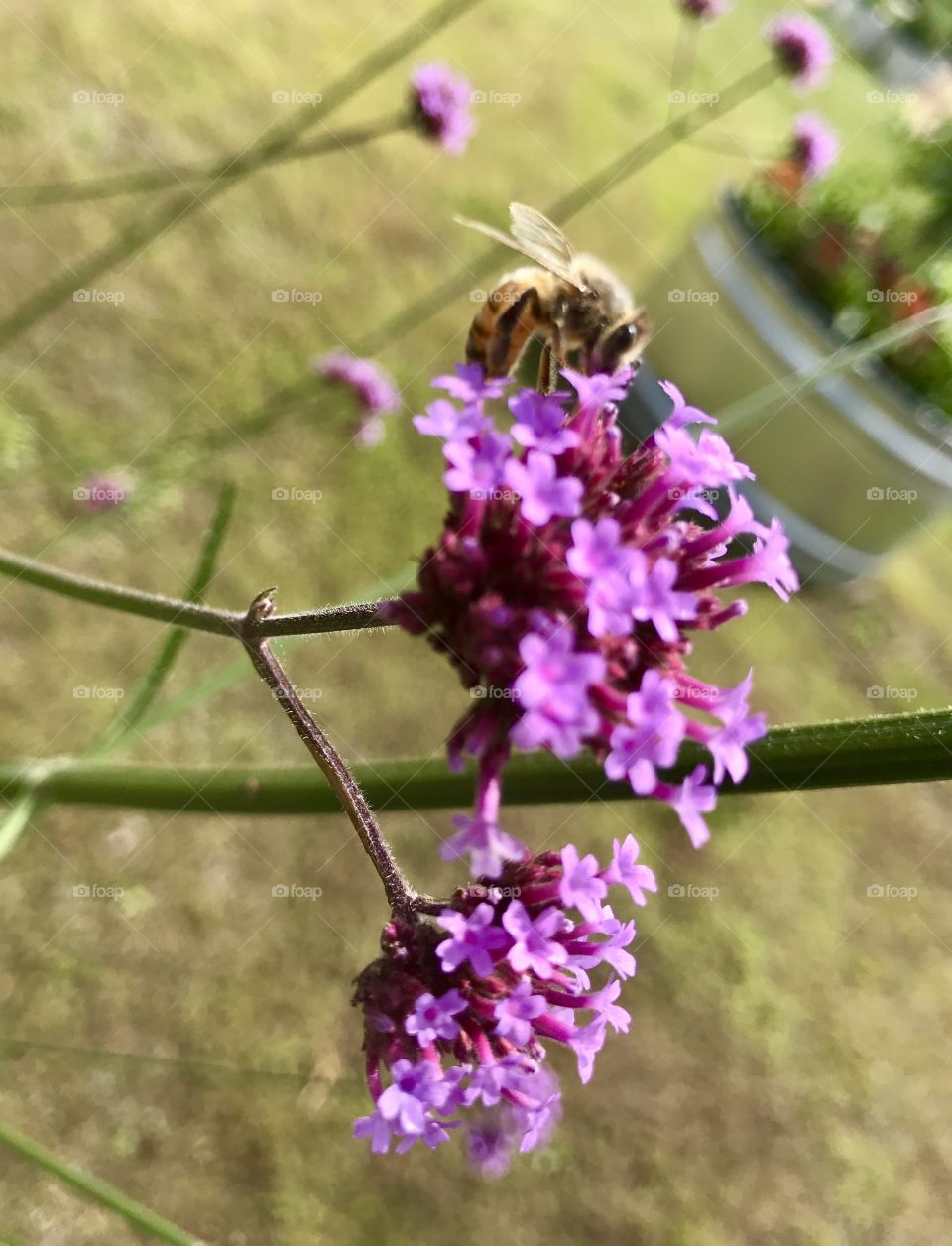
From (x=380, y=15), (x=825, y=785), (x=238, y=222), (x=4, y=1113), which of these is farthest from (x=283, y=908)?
(x=380, y=15)

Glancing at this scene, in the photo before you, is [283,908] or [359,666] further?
[359,666]

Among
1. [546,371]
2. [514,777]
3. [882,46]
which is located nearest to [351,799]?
[514,777]

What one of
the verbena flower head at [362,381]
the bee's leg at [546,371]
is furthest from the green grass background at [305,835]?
the bee's leg at [546,371]

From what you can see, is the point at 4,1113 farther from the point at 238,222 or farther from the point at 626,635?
the point at 238,222

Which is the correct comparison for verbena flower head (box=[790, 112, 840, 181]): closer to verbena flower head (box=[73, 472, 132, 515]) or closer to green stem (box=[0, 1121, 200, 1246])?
verbena flower head (box=[73, 472, 132, 515])

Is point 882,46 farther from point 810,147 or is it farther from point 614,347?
point 614,347

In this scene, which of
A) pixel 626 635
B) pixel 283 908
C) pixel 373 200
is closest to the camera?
pixel 626 635

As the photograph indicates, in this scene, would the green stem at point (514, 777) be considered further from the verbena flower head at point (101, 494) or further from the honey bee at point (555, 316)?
the verbena flower head at point (101, 494)
